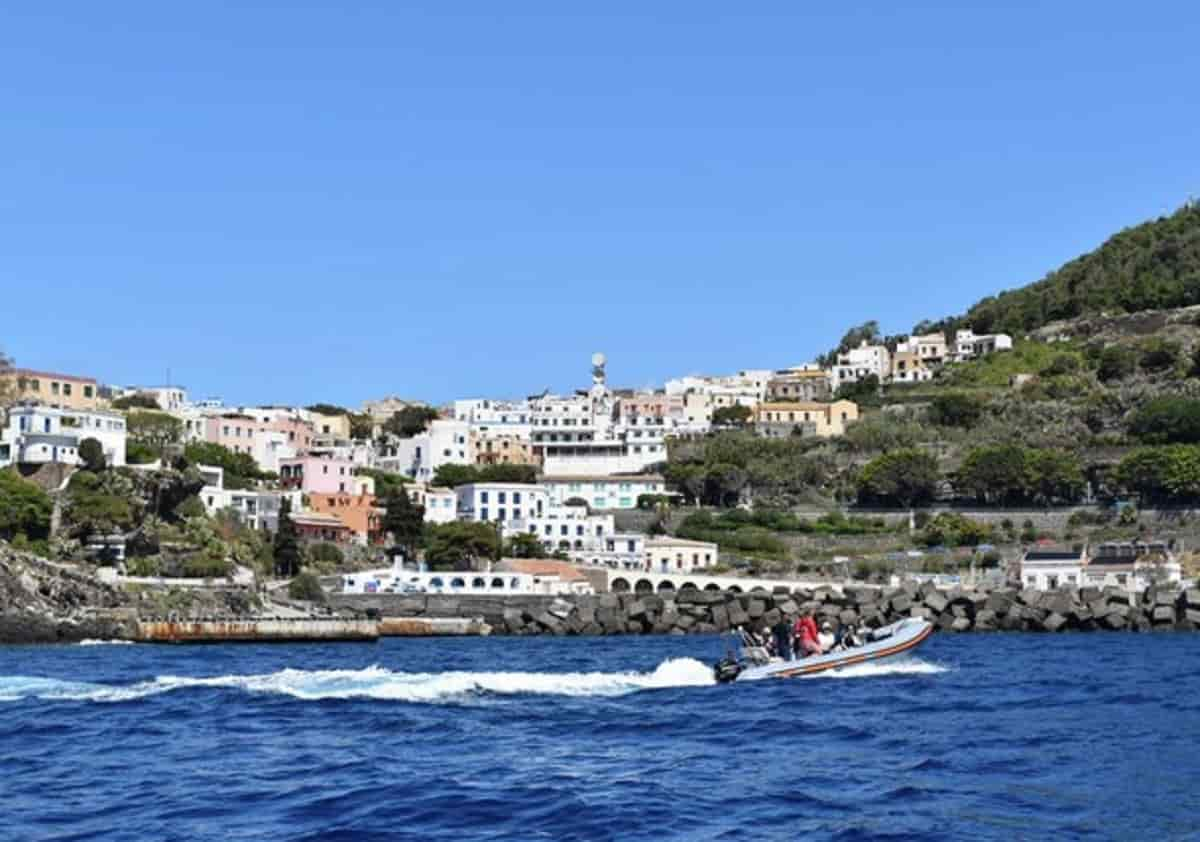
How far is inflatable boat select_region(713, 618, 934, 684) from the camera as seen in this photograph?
126 feet

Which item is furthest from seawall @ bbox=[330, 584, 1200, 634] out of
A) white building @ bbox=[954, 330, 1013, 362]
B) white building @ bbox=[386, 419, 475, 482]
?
white building @ bbox=[954, 330, 1013, 362]

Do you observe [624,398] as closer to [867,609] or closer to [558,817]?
[867,609]

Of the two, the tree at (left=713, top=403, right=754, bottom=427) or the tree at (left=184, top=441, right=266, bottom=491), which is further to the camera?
the tree at (left=713, top=403, right=754, bottom=427)

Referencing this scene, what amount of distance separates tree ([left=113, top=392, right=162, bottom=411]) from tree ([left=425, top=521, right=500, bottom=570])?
4144 centimetres

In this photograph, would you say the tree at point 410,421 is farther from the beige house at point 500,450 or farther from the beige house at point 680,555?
the beige house at point 680,555

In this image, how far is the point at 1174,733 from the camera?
29516 mm

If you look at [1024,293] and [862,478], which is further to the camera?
[1024,293]

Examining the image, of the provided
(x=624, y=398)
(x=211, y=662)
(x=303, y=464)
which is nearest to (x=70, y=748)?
(x=211, y=662)

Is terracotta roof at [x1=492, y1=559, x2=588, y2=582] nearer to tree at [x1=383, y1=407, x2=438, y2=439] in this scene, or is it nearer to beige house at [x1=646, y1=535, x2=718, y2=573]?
beige house at [x1=646, y1=535, x2=718, y2=573]

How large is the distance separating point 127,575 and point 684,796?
54.0 m

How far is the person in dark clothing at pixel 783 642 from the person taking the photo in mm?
39750

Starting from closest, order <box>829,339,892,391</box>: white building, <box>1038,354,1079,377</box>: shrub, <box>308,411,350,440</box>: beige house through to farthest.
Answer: <box>308,411,350,440</box>: beige house → <box>1038,354,1079,377</box>: shrub → <box>829,339,892,391</box>: white building

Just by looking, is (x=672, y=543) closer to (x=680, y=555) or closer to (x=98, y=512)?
(x=680, y=555)

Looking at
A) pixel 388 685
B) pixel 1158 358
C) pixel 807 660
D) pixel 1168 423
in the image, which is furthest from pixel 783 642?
pixel 1158 358
